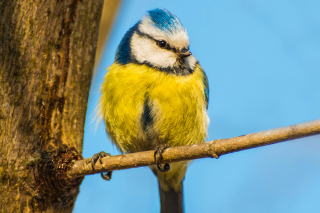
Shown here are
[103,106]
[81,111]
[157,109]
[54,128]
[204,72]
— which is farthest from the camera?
[204,72]

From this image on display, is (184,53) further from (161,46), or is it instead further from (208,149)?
(208,149)

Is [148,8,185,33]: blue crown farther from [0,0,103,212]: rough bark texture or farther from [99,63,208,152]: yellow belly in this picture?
[0,0,103,212]: rough bark texture

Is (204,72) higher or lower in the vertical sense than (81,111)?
higher

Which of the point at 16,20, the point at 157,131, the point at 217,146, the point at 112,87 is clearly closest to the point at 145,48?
the point at 112,87

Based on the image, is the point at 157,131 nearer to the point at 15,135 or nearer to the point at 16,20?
the point at 15,135

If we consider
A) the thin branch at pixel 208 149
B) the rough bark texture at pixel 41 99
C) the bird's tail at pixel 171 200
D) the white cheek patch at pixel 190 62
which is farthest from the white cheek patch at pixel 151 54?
the bird's tail at pixel 171 200

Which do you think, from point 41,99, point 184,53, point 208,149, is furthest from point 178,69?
point 208,149

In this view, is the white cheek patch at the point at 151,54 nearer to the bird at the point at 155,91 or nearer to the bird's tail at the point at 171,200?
the bird at the point at 155,91
